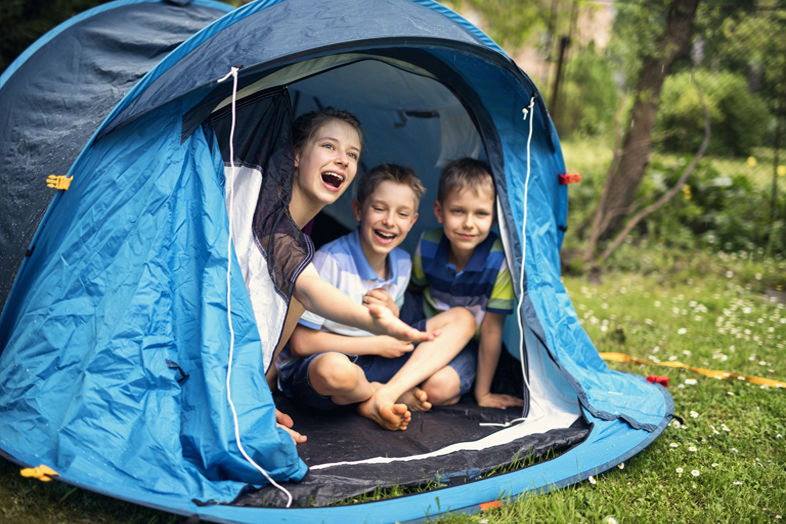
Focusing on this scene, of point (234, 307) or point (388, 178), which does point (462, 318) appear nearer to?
point (388, 178)

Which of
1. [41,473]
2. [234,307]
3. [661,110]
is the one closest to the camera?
→ [41,473]

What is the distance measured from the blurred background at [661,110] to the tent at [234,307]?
2.51 meters

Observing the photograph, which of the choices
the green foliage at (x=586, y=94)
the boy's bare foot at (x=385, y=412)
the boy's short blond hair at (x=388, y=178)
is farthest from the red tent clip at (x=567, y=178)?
the green foliage at (x=586, y=94)

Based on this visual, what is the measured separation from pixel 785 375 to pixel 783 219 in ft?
9.34

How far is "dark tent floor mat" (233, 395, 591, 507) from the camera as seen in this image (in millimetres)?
1862

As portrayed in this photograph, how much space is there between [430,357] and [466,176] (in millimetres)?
739

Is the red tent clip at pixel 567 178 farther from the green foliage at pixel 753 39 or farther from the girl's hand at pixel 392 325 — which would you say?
the green foliage at pixel 753 39

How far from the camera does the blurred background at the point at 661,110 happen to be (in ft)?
16.1

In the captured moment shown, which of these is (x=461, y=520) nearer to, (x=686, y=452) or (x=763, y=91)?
(x=686, y=452)

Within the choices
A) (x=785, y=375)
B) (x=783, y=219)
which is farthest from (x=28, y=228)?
(x=783, y=219)

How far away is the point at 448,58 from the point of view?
8.33ft

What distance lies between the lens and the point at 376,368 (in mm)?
2688

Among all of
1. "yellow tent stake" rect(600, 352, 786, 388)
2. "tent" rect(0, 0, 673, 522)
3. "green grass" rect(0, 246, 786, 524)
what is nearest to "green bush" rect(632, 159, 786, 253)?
"green grass" rect(0, 246, 786, 524)

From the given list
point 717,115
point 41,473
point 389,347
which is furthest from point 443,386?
point 717,115
